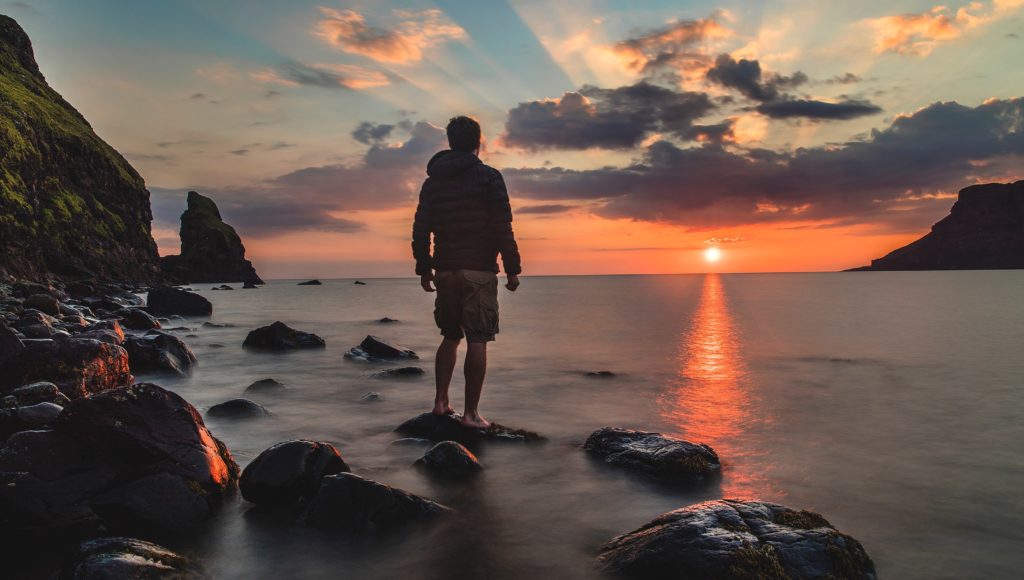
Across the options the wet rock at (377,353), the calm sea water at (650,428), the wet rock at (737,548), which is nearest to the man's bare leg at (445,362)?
the calm sea water at (650,428)

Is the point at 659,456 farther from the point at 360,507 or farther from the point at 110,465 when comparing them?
the point at 110,465

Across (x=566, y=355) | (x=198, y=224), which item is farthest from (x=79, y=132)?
(x=566, y=355)

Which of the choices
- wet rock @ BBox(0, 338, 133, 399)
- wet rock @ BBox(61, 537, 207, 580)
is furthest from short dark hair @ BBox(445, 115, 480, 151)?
wet rock @ BBox(0, 338, 133, 399)

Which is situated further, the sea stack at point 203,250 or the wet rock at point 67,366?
the sea stack at point 203,250

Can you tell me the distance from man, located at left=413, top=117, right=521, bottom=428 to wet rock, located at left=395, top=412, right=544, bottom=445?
0.42 ft

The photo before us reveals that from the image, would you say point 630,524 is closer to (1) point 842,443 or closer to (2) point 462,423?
(2) point 462,423

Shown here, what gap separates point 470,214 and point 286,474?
3592mm

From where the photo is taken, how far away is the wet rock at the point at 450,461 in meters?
5.75

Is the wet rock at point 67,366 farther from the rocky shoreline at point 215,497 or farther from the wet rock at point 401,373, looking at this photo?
the wet rock at point 401,373

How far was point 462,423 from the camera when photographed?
24.1 ft

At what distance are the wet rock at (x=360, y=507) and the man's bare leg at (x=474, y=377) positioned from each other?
8.45 ft

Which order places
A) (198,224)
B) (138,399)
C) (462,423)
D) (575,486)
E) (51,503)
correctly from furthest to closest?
(198,224), (462,423), (575,486), (138,399), (51,503)

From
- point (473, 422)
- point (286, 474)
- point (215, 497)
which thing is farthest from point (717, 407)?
point (215, 497)

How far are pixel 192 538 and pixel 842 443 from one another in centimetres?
719
